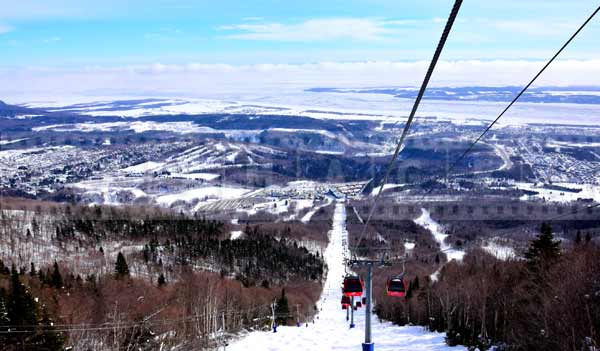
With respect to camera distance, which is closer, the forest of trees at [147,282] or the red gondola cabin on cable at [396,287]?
the red gondola cabin on cable at [396,287]

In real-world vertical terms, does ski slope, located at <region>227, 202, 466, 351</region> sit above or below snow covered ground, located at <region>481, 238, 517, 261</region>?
above

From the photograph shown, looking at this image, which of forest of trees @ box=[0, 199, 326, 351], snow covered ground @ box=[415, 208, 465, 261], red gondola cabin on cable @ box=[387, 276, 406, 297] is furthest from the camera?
snow covered ground @ box=[415, 208, 465, 261]

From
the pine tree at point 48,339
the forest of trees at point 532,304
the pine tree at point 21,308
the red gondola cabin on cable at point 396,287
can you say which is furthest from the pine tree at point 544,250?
the pine tree at point 21,308

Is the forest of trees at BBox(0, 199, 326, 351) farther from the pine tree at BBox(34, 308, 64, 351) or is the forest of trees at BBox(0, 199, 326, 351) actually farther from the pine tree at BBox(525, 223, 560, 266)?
the pine tree at BBox(525, 223, 560, 266)

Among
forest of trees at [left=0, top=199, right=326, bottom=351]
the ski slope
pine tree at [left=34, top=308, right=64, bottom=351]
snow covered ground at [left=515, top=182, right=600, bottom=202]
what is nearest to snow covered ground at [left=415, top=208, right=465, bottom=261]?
snow covered ground at [left=515, top=182, right=600, bottom=202]

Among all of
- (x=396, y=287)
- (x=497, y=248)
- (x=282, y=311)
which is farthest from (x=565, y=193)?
(x=396, y=287)

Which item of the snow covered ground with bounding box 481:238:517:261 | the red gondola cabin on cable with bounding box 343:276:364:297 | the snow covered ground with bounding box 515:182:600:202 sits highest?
the red gondola cabin on cable with bounding box 343:276:364:297

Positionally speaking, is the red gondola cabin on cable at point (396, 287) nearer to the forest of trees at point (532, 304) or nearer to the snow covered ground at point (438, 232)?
the forest of trees at point (532, 304)

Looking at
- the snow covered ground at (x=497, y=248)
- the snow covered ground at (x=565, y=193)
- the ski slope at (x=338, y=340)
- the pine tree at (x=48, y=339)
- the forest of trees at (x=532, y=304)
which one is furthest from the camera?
the snow covered ground at (x=565, y=193)

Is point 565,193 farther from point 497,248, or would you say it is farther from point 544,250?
point 544,250
